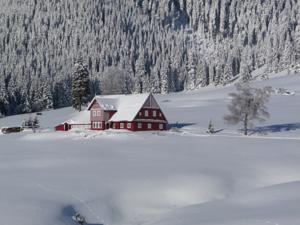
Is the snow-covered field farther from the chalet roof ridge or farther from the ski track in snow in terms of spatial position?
the chalet roof ridge

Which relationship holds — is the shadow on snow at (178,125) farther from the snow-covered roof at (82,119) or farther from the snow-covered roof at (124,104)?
the snow-covered roof at (82,119)

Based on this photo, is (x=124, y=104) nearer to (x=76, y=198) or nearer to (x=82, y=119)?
(x=82, y=119)

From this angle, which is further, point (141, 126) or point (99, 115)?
point (99, 115)

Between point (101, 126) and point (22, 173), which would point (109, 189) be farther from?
point (101, 126)

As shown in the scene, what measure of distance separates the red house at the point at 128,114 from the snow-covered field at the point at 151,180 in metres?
9.84

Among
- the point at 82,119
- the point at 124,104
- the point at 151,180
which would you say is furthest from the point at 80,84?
the point at 151,180

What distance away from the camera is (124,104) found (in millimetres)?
80312

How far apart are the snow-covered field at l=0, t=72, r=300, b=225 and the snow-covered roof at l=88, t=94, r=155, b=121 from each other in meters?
10.2

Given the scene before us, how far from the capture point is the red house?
7644 centimetres

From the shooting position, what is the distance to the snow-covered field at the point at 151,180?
3225cm

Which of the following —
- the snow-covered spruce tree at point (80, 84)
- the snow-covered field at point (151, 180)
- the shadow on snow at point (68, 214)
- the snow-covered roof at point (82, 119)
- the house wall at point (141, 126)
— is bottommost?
the shadow on snow at point (68, 214)

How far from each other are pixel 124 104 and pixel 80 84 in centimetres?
1900

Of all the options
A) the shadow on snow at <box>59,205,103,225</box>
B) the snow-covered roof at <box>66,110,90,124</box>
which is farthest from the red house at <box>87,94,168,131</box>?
the shadow on snow at <box>59,205,103,225</box>

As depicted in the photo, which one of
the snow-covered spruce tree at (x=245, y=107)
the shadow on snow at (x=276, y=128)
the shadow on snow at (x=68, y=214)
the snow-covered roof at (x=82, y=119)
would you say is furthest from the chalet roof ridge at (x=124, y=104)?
the shadow on snow at (x=68, y=214)
